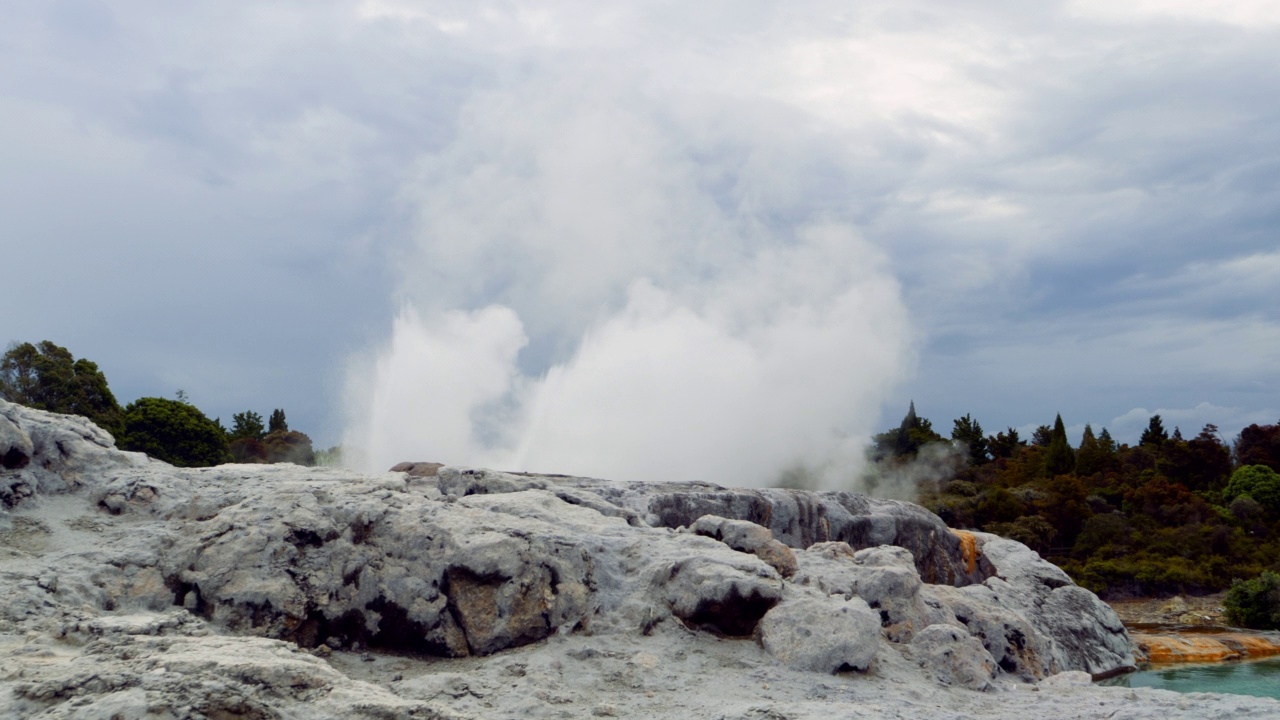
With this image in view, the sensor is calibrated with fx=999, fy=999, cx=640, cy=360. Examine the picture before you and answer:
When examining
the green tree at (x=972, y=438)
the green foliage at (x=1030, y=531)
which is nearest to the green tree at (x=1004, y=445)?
the green tree at (x=972, y=438)

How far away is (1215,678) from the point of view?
23.0 metres

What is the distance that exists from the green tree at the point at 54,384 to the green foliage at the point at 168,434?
1.94 feet

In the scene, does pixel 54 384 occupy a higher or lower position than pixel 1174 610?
higher

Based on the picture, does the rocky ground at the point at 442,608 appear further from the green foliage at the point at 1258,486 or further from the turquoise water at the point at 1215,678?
the green foliage at the point at 1258,486

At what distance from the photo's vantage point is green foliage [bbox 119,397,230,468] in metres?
38.7

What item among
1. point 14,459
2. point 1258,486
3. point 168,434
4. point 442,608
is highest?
point 168,434

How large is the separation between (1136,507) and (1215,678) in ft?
106

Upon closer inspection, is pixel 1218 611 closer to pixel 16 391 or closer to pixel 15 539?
pixel 15 539

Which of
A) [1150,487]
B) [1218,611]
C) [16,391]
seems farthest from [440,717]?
[1150,487]

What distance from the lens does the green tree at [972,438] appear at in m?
76.3

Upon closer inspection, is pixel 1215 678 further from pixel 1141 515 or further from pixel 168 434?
pixel 168 434

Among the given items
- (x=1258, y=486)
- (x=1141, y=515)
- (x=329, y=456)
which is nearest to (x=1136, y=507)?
(x=1141, y=515)

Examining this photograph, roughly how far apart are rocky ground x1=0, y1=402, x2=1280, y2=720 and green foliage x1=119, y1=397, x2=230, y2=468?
88.6 ft

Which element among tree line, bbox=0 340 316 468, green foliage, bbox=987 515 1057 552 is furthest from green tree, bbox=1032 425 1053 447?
tree line, bbox=0 340 316 468
